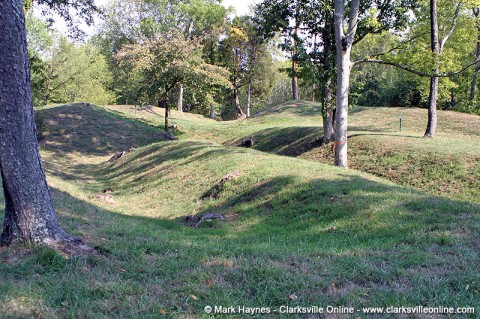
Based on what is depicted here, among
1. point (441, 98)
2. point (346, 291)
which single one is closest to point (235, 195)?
point (346, 291)

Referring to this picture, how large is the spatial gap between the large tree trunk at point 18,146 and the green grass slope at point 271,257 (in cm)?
33

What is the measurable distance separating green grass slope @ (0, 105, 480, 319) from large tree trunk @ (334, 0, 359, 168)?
288 cm

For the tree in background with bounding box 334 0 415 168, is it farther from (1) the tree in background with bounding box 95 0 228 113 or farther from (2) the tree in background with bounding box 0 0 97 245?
(1) the tree in background with bounding box 95 0 228 113

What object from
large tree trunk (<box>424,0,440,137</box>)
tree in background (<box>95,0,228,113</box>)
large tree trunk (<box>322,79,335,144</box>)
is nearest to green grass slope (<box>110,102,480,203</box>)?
large tree trunk (<box>322,79,335,144</box>)

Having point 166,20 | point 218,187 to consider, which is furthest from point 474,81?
point 166,20

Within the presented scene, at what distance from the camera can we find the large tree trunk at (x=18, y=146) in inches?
186

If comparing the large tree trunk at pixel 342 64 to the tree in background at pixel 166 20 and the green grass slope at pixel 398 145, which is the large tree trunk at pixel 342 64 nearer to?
the green grass slope at pixel 398 145

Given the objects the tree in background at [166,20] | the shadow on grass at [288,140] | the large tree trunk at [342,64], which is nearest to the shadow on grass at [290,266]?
the large tree trunk at [342,64]

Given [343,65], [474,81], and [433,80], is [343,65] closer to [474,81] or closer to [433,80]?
[433,80]

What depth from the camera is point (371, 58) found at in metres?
15.5

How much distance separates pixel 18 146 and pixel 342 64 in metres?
11.8

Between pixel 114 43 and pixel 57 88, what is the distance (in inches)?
390

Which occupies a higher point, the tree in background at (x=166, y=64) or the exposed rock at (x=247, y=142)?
the tree in background at (x=166, y=64)

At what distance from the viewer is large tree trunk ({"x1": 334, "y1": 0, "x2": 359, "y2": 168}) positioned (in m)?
13.9
